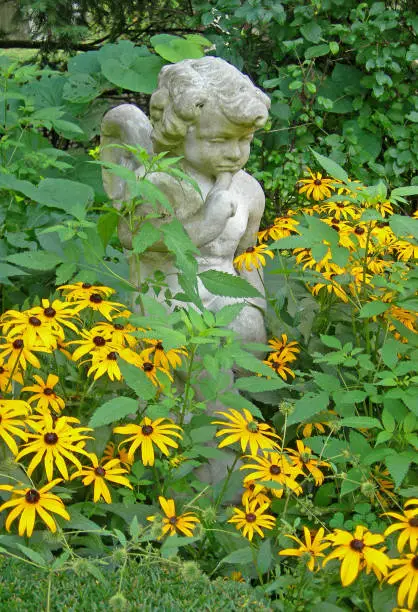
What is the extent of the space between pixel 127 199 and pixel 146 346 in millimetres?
460

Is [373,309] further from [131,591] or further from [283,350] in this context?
[131,591]

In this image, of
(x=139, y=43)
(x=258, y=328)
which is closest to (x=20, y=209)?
(x=258, y=328)

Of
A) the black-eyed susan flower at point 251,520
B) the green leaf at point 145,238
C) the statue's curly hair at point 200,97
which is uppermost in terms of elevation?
the statue's curly hair at point 200,97

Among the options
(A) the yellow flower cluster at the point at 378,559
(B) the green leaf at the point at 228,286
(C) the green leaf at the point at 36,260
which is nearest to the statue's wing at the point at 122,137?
(C) the green leaf at the point at 36,260

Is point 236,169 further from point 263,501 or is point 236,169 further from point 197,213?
point 263,501

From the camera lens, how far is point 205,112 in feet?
8.93

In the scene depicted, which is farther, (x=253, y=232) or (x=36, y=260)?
(x=253, y=232)

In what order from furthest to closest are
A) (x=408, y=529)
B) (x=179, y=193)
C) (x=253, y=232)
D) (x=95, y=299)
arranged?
1. (x=253, y=232)
2. (x=179, y=193)
3. (x=95, y=299)
4. (x=408, y=529)

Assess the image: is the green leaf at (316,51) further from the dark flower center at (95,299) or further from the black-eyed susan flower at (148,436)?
the black-eyed susan flower at (148,436)

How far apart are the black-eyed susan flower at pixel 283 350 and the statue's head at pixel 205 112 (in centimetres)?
58

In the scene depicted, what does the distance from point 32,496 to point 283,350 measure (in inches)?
44.5

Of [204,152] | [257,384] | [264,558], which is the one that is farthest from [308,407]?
[204,152]

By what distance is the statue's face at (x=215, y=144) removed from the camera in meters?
2.74

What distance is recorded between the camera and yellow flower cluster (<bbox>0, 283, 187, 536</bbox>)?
212 centimetres
